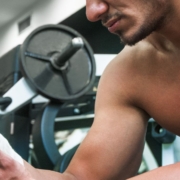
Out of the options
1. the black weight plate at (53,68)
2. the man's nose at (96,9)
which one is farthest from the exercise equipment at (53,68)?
the man's nose at (96,9)

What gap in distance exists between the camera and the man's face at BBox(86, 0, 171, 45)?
2.82 feet

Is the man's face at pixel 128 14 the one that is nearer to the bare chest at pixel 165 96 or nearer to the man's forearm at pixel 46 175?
the bare chest at pixel 165 96

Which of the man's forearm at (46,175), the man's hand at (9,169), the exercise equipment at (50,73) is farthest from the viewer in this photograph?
the exercise equipment at (50,73)

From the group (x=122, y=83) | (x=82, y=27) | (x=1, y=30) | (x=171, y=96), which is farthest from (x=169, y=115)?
(x=1, y=30)

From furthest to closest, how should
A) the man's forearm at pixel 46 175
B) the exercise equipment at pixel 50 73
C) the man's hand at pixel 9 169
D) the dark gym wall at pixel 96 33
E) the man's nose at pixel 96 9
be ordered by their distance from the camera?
1. the dark gym wall at pixel 96 33
2. the exercise equipment at pixel 50 73
3. the man's nose at pixel 96 9
4. the man's forearm at pixel 46 175
5. the man's hand at pixel 9 169

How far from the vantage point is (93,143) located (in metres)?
0.96

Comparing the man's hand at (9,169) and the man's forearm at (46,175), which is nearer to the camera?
the man's hand at (9,169)

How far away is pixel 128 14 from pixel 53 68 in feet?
2.96

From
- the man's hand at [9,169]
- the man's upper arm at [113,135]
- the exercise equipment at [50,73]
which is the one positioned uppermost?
the exercise equipment at [50,73]

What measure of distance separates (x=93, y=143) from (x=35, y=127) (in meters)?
0.72

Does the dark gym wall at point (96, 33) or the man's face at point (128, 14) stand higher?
the dark gym wall at point (96, 33)

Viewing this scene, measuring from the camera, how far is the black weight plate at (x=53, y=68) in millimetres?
1653

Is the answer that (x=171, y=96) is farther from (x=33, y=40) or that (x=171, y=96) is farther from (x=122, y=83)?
(x=33, y=40)

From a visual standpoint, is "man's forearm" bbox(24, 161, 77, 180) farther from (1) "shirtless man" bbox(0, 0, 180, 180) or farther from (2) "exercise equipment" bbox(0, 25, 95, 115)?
(2) "exercise equipment" bbox(0, 25, 95, 115)
